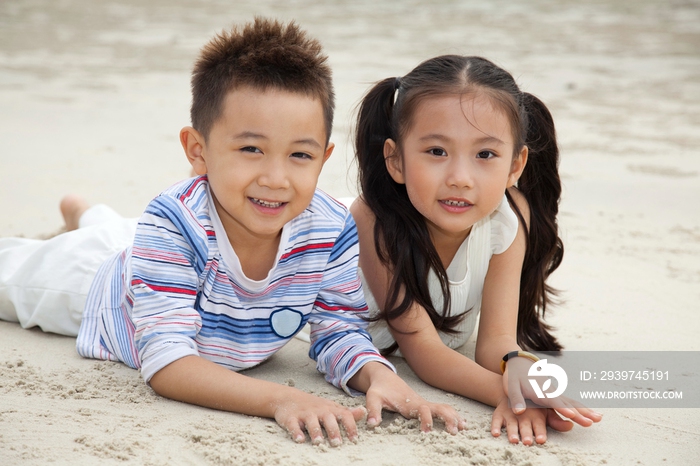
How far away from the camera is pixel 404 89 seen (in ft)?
8.89

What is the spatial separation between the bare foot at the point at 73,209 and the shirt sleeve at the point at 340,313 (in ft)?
5.67

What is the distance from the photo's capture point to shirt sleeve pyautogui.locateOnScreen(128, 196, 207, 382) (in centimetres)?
227

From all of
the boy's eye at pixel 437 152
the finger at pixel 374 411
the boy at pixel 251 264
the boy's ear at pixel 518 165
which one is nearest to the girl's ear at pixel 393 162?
the boy's eye at pixel 437 152

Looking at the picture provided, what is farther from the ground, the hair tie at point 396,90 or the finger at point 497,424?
the hair tie at point 396,90

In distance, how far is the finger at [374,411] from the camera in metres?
2.16

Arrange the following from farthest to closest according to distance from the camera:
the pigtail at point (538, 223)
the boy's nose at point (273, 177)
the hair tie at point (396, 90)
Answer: the pigtail at point (538, 223), the hair tie at point (396, 90), the boy's nose at point (273, 177)

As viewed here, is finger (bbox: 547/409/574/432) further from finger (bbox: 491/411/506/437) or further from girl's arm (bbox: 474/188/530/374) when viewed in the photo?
girl's arm (bbox: 474/188/530/374)

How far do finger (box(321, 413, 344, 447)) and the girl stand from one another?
1.63ft

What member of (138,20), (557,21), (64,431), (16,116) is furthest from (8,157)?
(557,21)

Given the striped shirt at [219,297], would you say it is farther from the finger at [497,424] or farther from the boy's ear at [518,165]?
the boy's ear at [518,165]

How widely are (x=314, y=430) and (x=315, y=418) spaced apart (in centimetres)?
4

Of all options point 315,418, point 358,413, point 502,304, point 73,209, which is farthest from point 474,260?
point 73,209

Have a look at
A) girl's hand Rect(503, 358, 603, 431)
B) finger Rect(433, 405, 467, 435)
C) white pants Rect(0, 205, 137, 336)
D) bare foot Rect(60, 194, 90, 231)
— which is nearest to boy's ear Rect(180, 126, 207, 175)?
white pants Rect(0, 205, 137, 336)

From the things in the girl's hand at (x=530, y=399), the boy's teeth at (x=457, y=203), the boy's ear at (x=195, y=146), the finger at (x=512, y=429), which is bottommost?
the finger at (x=512, y=429)
